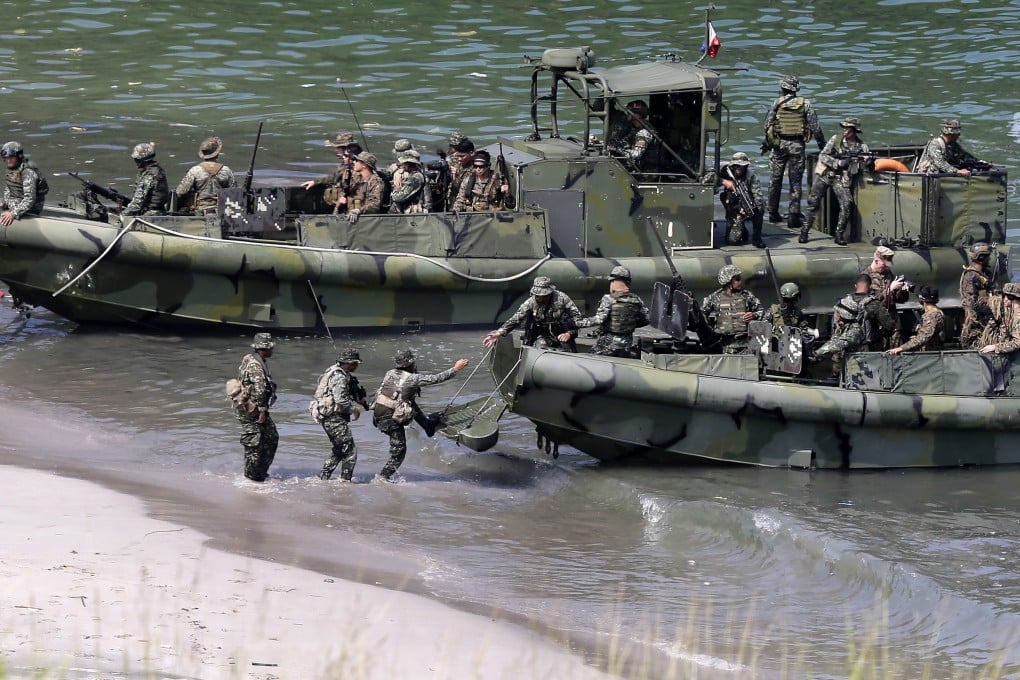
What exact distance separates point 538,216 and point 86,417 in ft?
16.7

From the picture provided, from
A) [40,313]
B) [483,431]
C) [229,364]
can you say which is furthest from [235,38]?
[483,431]

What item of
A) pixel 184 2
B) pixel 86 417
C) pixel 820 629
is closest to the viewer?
pixel 820 629

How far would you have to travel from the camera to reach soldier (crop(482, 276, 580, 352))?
40.1 feet

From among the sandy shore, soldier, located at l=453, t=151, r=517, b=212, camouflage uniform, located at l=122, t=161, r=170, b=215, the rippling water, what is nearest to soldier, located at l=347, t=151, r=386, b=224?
soldier, located at l=453, t=151, r=517, b=212

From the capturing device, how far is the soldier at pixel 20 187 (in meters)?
14.6

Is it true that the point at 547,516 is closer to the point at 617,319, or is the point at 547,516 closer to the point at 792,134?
the point at 617,319

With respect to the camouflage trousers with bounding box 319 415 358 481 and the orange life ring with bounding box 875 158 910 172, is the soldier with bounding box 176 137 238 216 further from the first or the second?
the orange life ring with bounding box 875 158 910 172

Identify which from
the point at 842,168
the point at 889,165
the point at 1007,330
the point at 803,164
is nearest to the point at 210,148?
the point at 803,164

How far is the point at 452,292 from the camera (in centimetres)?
1547

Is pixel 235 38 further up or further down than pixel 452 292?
further up

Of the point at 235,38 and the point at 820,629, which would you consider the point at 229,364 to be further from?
the point at 235,38

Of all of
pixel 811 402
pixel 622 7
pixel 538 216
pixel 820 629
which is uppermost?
pixel 622 7

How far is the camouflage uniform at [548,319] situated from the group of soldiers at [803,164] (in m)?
4.33

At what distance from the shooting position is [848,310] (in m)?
12.5
